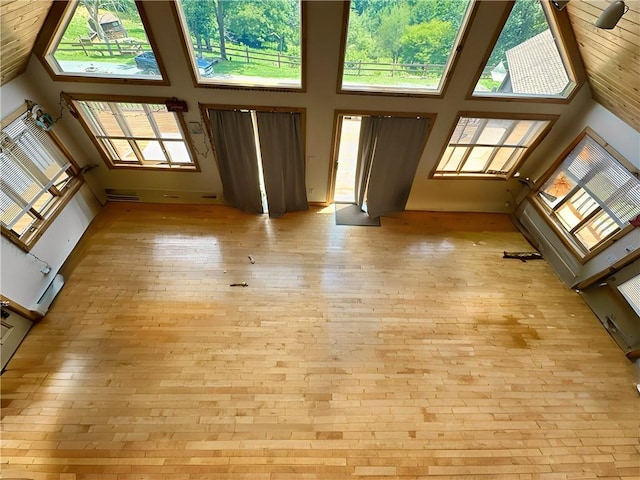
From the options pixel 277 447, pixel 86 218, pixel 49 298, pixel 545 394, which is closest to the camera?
pixel 277 447

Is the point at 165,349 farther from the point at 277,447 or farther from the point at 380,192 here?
the point at 380,192

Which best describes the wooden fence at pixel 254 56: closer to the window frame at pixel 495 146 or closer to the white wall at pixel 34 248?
the white wall at pixel 34 248

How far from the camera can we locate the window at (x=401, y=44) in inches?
136

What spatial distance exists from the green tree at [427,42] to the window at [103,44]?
306 centimetres

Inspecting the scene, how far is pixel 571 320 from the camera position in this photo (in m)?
4.25

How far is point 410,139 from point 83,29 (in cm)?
434

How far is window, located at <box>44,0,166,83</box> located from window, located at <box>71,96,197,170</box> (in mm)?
388

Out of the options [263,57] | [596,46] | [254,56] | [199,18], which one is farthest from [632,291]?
[199,18]

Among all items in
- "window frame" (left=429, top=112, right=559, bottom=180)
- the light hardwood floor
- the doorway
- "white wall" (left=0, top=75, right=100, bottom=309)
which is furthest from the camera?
the doorway

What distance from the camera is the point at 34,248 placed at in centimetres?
397

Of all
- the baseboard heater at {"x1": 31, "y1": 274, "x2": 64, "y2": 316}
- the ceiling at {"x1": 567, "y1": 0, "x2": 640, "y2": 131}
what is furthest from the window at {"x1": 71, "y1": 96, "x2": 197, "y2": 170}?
the ceiling at {"x1": 567, "y1": 0, "x2": 640, "y2": 131}

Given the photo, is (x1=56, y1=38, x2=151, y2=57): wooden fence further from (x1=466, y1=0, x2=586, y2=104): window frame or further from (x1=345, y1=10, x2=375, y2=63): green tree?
(x1=466, y1=0, x2=586, y2=104): window frame

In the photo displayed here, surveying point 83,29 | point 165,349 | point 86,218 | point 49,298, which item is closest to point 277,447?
point 165,349

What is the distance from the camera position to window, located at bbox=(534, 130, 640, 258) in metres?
3.84
